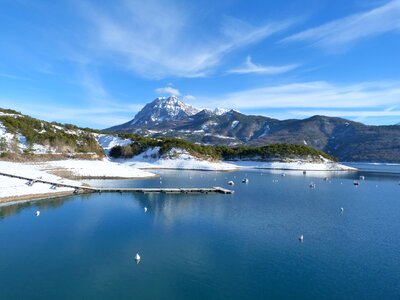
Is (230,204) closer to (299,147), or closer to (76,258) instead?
(76,258)

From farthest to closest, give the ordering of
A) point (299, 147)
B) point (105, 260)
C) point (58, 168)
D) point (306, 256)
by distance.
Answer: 1. point (299, 147)
2. point (58, 168)
3. point (306, 256)
4. point (105, 260)

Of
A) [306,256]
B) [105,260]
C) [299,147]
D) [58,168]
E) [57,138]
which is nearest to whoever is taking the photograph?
[105,260]

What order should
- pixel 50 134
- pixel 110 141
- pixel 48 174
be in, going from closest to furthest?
1. pixel 48 174
2. pixel 50 134
3. pixel 110 141

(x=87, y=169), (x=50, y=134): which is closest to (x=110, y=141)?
(x=50, y=134)

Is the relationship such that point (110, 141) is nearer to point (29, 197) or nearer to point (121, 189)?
point (121, 189)

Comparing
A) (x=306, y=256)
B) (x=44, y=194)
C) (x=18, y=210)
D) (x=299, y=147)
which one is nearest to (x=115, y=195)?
(x=44, y=194)

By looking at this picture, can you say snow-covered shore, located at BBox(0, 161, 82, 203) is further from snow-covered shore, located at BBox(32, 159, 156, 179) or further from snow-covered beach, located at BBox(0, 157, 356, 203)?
snow-covered shore, located at BBox(32, 159, 156, 179)
